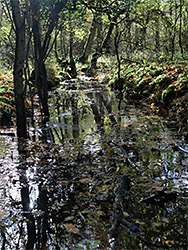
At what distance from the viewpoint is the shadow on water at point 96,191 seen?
8.86 feet

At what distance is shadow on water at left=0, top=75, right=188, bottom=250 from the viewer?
270 cm

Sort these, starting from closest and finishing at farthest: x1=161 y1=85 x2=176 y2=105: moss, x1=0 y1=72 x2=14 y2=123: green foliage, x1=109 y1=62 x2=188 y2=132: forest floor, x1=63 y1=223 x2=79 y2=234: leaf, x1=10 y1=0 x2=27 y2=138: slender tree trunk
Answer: x1=63 y1=223 x2=79 y2=234: leaf → x1=10 y1=0 x2=27 y2=138: slender tree trunk → x1=109 y1=62 x2=188 y2=132: forest floor → x1=161 y1=85 x2=176 y2=105: moss → x1=0 y1=72 x2=14 y2=123: green foliage

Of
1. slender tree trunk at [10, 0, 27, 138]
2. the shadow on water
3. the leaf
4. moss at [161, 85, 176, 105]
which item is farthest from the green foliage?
the leaf

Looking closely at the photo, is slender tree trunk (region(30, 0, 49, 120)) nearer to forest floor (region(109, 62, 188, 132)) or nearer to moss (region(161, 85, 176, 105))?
forest floor (region(109, 62, 188, 132))

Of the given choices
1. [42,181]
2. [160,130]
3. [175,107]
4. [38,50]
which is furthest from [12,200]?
[38,50]

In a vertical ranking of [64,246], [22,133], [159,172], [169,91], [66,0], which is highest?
[66,0]

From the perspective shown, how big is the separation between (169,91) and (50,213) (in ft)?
21.7

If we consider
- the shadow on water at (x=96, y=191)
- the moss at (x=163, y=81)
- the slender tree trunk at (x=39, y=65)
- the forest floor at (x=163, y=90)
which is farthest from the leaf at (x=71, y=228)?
the moss at (x=163, y=81)

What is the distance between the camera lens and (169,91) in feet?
28.2

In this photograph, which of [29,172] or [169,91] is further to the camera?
[169,91]

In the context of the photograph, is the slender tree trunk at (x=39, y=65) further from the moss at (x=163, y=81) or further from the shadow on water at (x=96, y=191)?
the moss at (x=163, y=81)

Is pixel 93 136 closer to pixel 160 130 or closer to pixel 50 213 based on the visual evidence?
pixel 160 130

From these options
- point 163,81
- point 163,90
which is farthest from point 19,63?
point 163,81

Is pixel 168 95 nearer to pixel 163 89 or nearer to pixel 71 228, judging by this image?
pixel 163 89
